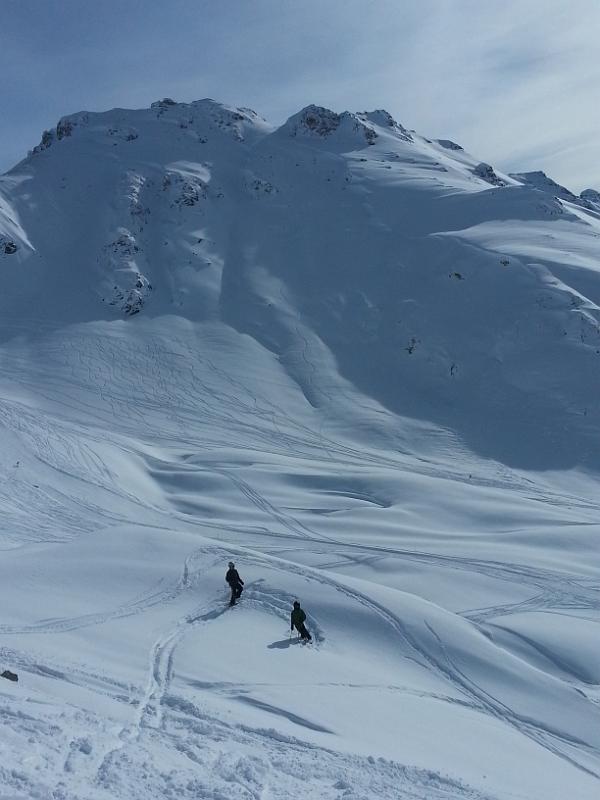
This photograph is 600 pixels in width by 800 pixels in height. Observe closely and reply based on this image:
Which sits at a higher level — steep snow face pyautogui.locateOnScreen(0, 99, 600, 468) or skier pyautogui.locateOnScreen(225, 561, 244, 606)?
steep snow face pyautogui.locateOnScreen(0, 99, 600, 468)

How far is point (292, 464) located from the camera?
33281mm

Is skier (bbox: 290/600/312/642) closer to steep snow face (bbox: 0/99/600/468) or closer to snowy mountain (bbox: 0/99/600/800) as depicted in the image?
snowy mountain (bbox: 0/99/600/800)

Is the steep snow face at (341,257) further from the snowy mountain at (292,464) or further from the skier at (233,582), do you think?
the skier at (233,582)

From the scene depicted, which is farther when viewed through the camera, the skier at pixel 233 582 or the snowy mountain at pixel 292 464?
the skier at pixel 233 582

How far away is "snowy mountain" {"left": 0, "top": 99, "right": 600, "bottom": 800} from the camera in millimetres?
9922

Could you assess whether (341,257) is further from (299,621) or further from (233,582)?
(299,621)

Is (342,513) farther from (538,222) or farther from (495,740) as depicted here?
(538,222)

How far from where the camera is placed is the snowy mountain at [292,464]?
32.6ft

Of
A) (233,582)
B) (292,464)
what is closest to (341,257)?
(292,464)

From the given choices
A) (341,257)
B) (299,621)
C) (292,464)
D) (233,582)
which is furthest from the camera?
(341,257)

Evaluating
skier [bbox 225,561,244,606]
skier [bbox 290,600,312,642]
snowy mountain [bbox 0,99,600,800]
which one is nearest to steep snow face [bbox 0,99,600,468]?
snowy mountain [bbox 0,99,600,800]

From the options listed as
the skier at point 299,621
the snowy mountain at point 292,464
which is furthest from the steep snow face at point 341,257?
the skier at point 299,621

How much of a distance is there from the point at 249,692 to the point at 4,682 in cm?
383

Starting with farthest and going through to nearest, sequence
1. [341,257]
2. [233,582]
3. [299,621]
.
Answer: [341,257] → [233,582] → [299,621]
